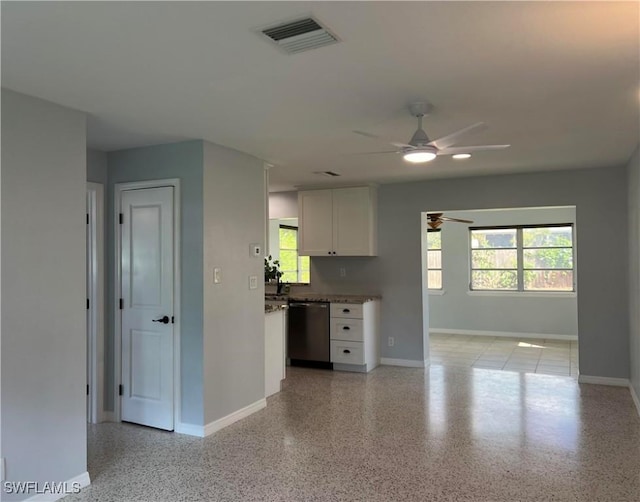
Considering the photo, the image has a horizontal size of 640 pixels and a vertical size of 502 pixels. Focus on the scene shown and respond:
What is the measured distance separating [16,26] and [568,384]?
18.6ft

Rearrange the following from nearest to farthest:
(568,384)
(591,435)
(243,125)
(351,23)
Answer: (351,23)
(243,125)
(591,435)
(568,384)

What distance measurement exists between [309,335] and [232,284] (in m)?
2.27

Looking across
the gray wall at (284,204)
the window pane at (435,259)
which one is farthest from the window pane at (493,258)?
the gray wall at (284,204)

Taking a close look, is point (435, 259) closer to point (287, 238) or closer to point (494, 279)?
point (494, 279)

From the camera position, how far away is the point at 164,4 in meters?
1.85

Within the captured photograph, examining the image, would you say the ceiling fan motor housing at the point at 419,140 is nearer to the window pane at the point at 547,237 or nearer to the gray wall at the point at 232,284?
the gray wall at the point at 232,284

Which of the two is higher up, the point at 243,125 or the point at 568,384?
the point at 243,125

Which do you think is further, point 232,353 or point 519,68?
point 232,353

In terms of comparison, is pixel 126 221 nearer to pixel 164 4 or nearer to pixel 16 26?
pixel 16 26

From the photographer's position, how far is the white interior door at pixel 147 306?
13.4 ft

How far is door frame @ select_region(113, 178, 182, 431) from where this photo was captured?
159 inches

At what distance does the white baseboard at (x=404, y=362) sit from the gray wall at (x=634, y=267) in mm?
2253

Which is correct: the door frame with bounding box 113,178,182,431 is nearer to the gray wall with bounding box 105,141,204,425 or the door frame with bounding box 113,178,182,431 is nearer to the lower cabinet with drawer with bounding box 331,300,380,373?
the gray wall with bounding box 105,141,204,425

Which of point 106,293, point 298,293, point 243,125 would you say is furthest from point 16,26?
point 298,293
